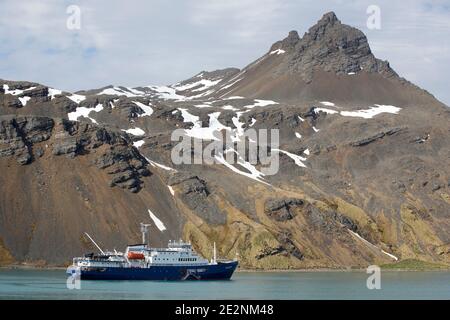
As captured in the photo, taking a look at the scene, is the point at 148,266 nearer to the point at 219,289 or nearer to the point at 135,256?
the point at 135,256

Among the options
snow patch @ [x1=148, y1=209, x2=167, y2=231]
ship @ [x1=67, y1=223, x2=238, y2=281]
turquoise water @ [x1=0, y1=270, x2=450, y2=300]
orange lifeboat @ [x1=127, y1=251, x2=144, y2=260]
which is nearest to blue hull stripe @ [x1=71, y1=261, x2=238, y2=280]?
ship @ [x1=67, y1=223, x2=238, y2=281]

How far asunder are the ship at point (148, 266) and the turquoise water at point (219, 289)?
120 inches

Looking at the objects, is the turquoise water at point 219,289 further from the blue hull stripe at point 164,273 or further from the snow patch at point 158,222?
the snow patch at point 158,222

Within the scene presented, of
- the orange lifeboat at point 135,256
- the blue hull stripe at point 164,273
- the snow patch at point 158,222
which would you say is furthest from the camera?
the snow patch at point 158,222

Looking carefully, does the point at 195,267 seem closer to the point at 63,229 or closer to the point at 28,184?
the point at 63,229

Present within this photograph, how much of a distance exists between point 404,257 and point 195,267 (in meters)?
73.8

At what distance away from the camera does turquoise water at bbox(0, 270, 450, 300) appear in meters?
97.8

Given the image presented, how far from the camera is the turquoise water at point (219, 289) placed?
3848 inches

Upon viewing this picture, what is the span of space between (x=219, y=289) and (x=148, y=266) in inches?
883

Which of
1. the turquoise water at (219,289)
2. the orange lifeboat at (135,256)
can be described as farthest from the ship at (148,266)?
the turquoise water at (219,289)

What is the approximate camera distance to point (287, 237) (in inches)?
7146

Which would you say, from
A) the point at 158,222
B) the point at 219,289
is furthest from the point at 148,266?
the point at 158,222

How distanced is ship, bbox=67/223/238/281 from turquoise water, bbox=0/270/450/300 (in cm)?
305

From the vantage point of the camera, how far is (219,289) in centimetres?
11144
